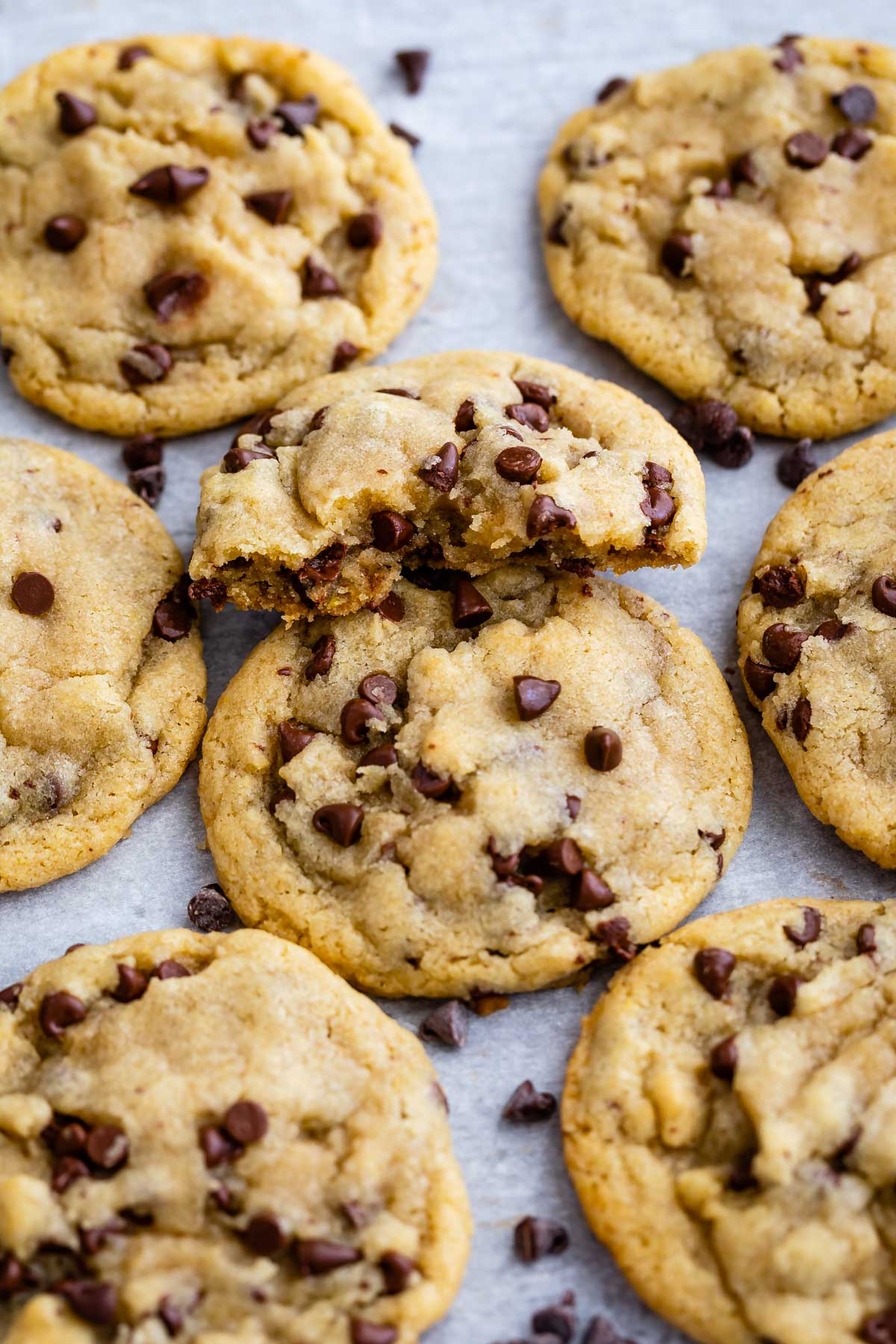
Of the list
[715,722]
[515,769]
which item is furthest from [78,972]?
[715,722]

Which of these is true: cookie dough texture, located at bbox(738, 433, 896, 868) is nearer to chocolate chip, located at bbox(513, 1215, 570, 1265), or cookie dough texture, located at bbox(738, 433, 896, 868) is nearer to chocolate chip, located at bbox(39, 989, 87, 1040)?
chocolate chip, located at bbox(513, 1215, 570, 1265)

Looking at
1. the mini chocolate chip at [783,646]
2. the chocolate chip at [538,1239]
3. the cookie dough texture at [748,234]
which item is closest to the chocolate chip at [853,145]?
the cookie dough texture at [748,234]

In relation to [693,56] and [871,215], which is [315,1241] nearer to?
[871,215]

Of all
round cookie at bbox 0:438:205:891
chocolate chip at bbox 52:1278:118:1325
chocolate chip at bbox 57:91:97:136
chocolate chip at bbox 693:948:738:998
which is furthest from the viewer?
chocolate chip at bbox 57:91:97:136

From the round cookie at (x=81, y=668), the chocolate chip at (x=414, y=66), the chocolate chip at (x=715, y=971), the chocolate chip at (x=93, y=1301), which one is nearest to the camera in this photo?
the chocolate chip at (x=93, y=1301)

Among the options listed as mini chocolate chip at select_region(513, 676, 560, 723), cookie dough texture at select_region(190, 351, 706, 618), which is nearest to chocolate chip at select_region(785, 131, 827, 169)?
cookie dough texture at select_region(190, 351, 706, 618)

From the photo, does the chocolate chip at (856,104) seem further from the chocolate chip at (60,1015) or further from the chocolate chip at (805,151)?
the chocolate chip at (60,1015)

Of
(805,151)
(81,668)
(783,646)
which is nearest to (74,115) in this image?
(81,668)
